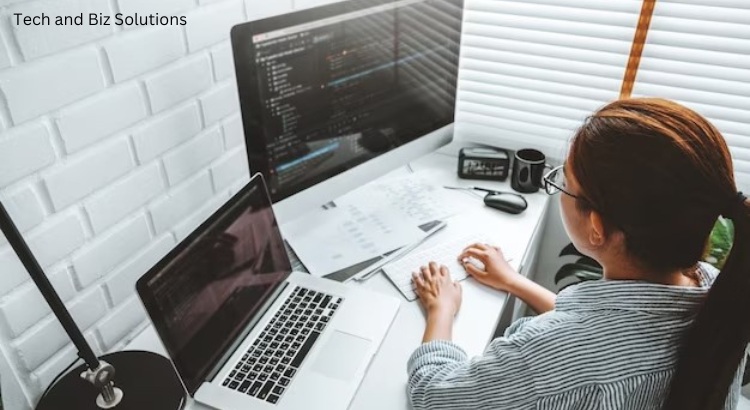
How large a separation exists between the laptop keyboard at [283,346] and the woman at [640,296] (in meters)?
0.26

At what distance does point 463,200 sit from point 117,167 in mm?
859

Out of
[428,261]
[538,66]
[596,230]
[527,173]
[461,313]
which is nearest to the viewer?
[596,230]

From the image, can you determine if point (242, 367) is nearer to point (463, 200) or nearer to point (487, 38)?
point (463, 200)

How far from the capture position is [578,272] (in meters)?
1.66

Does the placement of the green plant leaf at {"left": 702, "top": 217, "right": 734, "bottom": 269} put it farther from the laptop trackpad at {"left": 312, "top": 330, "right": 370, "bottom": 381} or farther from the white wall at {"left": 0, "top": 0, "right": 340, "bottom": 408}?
the white wall at {"left": 0, "top": 0, "right": 340, "bottom": 408}

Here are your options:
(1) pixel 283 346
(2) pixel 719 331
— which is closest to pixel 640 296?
(2) pixel 719 331

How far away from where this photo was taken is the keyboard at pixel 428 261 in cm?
118

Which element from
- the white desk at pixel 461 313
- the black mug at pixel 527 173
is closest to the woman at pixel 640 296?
the white desk at pixel 461 313

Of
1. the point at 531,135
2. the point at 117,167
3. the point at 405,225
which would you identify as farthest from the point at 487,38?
the point at 117,167

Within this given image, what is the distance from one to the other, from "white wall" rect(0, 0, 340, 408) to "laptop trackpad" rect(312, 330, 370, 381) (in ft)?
1.49

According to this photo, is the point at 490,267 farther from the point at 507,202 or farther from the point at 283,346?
the point at 283,346

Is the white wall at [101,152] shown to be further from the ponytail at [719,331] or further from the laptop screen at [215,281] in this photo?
Answer: the ponytail at [719,331]

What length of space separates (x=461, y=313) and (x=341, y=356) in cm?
27

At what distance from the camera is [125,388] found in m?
0.93
